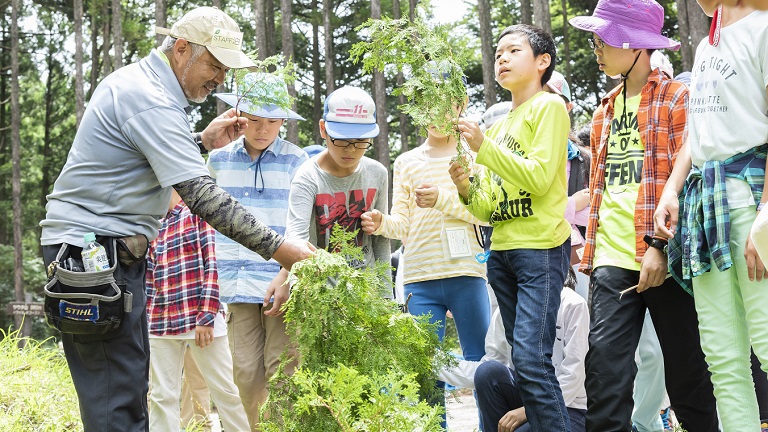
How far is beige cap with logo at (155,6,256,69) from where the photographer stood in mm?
3367

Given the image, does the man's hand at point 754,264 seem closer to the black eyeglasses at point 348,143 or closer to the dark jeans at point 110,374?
the black eyeglasses at point 348,143

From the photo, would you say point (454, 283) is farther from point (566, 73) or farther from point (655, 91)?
point (566, 73)

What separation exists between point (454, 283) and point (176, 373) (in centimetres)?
194

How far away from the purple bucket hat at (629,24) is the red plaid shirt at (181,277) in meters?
2.77

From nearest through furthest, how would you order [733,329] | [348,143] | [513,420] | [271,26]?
[733,329] < [513,420] < [348,143] < [271,26]

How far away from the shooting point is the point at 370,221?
4.14m

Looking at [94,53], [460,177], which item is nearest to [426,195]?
[460,177]

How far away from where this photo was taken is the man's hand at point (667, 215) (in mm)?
3130

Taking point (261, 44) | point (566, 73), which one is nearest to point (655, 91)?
point (261, 44)

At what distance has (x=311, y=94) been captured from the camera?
28.7 metres

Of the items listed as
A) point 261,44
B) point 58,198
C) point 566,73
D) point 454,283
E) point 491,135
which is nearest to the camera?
point 58,198

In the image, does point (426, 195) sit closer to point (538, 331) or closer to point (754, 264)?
point (538, 331)

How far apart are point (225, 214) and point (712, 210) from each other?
1.84m

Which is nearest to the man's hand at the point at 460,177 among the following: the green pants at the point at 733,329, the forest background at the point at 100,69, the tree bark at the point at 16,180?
the green pants at the point at 733,329
